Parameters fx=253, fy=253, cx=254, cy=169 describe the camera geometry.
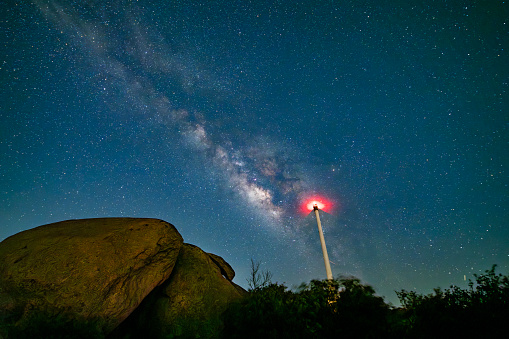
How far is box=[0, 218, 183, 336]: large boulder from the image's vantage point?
7.48 meters

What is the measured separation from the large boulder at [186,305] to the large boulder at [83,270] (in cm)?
82

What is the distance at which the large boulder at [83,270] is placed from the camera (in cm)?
748

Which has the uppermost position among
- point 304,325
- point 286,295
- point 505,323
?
point 286,295

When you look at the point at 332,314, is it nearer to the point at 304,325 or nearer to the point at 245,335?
the point at 304,325

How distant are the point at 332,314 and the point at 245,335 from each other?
262 cm

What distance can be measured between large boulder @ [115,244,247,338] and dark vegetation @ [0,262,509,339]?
124cm

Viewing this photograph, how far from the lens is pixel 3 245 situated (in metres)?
9.01

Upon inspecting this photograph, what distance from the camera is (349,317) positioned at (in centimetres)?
691

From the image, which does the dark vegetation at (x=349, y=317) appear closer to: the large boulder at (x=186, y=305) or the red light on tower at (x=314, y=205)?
the large boulder at (x=186, y=305)

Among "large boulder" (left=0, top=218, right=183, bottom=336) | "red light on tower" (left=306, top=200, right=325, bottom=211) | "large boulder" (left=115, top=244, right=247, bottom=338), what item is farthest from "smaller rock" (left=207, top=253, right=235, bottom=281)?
"red light on tower" (left=306, top=200, right=325, bottom=211)

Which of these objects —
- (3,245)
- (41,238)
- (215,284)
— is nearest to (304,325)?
(215,284)

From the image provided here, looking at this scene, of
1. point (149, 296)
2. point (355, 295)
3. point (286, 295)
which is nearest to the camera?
point (355, 295)

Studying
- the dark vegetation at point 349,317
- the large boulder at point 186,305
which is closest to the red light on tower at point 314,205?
the large boulder at point 186,305

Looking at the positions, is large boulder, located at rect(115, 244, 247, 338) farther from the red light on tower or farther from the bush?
the red light on tower
